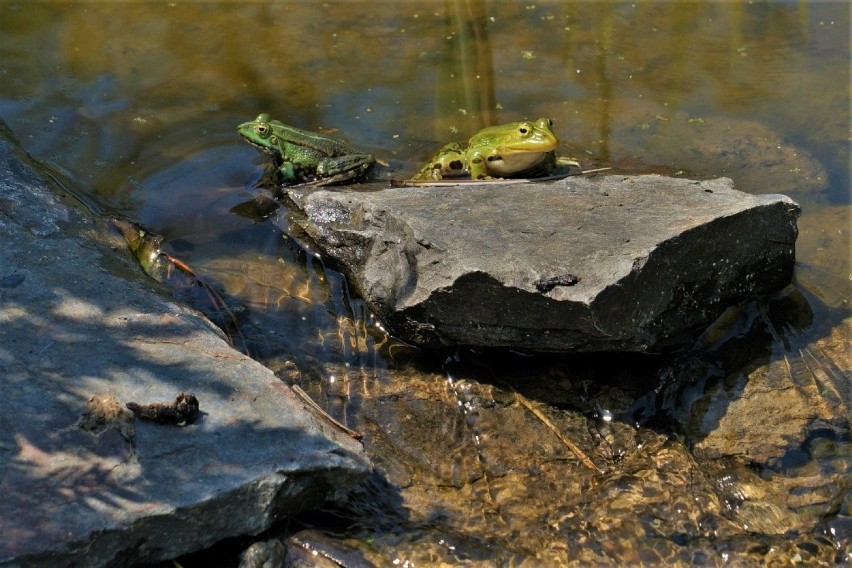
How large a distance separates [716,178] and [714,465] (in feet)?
5.39

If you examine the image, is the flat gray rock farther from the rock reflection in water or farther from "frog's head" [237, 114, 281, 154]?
"frog's head" [237, 114, 281, 154]

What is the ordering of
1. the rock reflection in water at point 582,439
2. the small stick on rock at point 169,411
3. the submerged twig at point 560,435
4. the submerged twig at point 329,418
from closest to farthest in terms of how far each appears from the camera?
1. the small stick on rock at point 169,411
2. the rock reflection in water at point 582,439
3. the submerged twig at point 329,418
4. the submerged twig at point 560,435

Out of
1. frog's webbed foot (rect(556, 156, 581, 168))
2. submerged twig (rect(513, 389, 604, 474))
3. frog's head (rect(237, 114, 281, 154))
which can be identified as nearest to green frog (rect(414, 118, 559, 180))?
frog's webbed foot (rect(556, 156, 581, 168))

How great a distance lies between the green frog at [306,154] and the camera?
17.3 ft

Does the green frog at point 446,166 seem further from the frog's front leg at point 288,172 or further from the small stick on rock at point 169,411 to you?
the small stick on rock at point 169,411

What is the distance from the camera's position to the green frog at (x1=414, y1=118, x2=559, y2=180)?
16.3 feet

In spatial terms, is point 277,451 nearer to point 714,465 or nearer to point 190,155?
point 714,465

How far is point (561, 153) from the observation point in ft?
18.8

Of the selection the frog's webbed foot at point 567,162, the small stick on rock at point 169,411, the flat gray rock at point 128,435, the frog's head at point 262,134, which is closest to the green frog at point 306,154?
the frog's head at point 262,134

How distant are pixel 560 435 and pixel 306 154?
2.54 metres

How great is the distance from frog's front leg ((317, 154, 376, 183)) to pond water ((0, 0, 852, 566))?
296 millimetres

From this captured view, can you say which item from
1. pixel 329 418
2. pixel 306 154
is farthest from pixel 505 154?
pixel 329 418

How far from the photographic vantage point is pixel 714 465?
3627 mm

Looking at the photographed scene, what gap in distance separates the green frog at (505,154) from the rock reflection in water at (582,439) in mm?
1064
